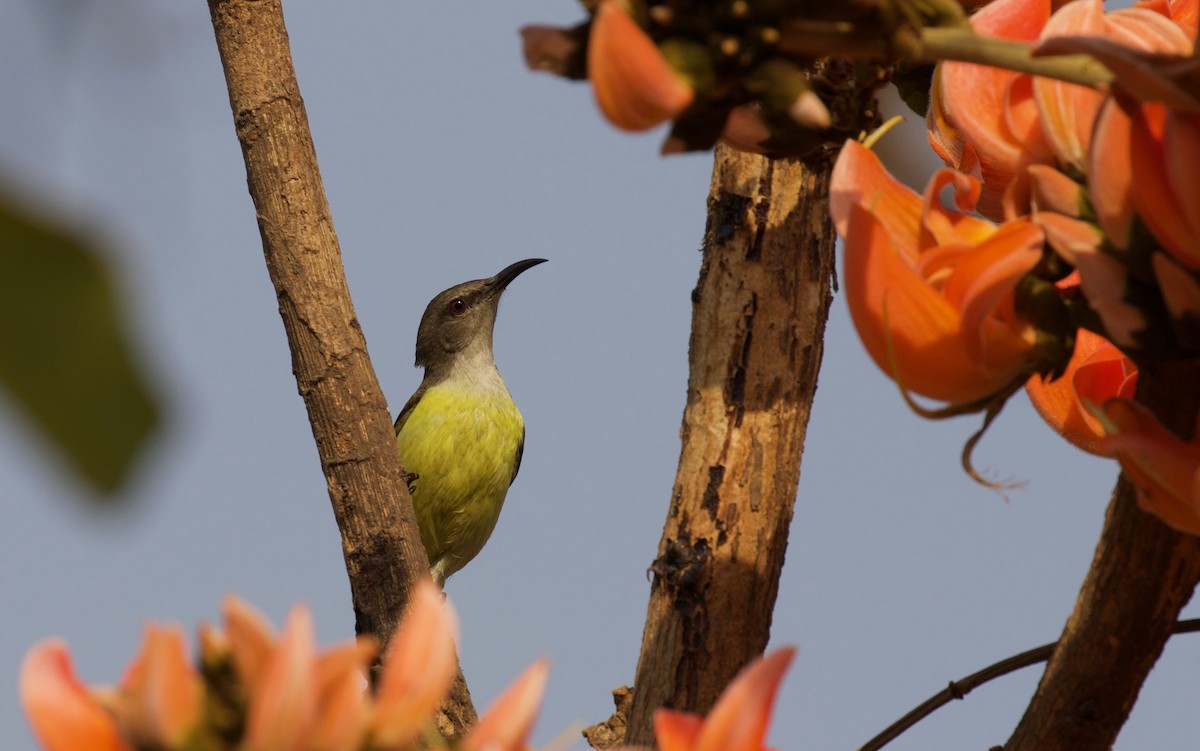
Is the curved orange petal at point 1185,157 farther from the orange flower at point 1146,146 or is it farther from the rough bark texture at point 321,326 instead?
the rough bark texture at point 321,326

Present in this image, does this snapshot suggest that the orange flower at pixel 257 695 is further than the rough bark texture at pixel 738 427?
No

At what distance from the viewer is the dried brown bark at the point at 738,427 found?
2.13m

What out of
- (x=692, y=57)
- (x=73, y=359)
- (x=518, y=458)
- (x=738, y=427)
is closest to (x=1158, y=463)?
(x=692, y=57)

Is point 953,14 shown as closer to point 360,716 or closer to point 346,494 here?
point 360,716

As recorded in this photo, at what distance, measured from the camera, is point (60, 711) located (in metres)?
0.74

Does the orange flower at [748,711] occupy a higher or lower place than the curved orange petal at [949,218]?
lower

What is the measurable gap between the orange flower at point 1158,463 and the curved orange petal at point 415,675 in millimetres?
547

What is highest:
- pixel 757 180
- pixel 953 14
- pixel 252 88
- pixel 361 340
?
pixel 252 88

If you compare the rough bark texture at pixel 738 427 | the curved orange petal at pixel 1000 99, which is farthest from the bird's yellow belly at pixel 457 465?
the curved orange petal at pixel 1000 99

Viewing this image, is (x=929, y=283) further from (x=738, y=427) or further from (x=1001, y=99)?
(x=738, y=427)

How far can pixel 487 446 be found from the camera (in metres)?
7.54

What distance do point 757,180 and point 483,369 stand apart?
5.69 meters

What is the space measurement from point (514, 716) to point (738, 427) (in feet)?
4.87

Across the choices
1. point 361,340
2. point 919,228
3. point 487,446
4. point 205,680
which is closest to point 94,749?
point 205,680
